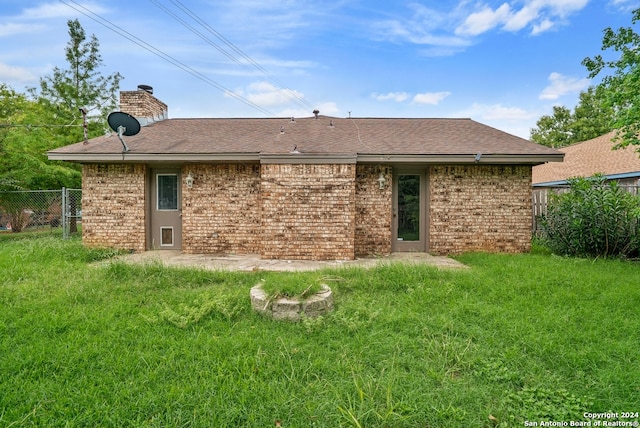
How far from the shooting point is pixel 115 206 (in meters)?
8.07

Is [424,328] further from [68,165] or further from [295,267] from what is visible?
[68,165]

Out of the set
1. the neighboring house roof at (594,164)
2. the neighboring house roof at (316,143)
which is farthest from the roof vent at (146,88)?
the neighboring house roof at (594,164)

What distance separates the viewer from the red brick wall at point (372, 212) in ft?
25.9

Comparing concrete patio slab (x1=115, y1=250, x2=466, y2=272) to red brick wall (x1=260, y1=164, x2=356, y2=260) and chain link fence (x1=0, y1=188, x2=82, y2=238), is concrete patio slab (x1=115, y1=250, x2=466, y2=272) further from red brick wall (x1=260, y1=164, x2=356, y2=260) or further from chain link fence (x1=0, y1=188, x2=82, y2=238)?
chain link fence (x1=0, y1=188, x2=82, y2=238)

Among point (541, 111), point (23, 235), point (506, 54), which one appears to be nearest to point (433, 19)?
point (506, 54)

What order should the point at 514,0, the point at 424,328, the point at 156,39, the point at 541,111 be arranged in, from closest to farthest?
the point at 424,328, the point at 514,0, the point at 156,39, the point at 541,111

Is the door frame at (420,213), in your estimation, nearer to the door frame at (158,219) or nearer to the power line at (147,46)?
the door frame at (158,219)

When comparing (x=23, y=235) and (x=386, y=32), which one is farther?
(x=386, y=32)

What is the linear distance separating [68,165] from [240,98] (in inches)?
372

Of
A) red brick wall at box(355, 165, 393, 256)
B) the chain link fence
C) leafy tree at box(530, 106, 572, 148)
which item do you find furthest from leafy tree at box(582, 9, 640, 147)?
leafy tree at box(530, 106, 572, 148)

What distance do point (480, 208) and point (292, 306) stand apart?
5898mm

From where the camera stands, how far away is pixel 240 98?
62.4 ft

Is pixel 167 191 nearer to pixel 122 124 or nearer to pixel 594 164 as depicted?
pixel 122 124

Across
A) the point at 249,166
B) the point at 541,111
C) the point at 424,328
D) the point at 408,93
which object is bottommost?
the point at 424,328
